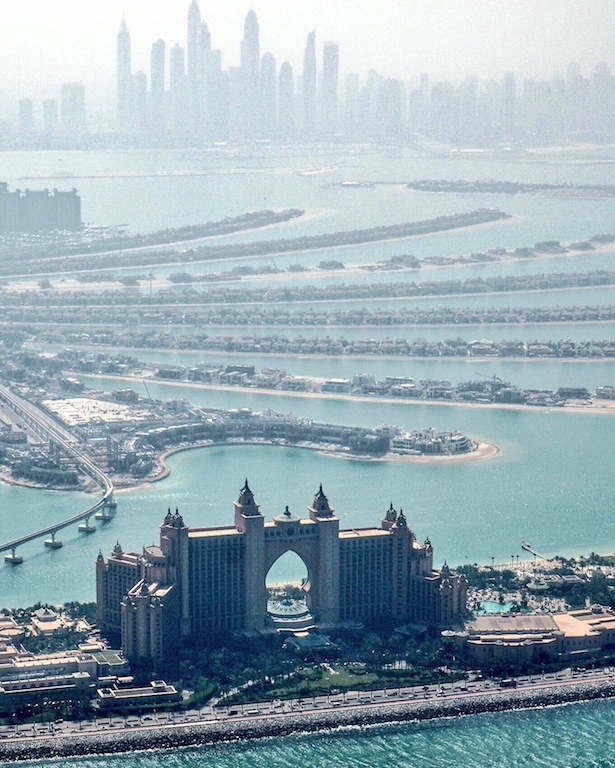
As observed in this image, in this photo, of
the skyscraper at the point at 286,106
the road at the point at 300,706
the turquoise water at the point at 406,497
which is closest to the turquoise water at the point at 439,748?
the road at the point at 300,706

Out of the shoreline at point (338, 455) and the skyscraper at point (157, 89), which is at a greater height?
the skyscraper at point (157, 89)

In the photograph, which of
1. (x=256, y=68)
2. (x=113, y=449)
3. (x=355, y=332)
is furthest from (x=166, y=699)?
(x=256, y=68)

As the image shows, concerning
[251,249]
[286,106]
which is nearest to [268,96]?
[286,106]

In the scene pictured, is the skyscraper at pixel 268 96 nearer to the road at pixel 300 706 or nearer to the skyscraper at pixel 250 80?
the skyscraper at pixel 250 80

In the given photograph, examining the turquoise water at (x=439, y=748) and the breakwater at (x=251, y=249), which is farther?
the breakwater at (x=251, y=249)

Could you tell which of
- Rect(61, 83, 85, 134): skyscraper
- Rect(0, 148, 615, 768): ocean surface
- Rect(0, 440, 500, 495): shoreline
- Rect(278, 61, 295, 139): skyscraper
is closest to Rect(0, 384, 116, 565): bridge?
Rect(0, 148, 615, 768): ocean surface

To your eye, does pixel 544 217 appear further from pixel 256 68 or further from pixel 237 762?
pixel 237 762

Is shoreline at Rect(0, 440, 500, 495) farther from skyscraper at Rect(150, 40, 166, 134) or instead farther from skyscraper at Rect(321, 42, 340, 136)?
skyscraper at Rect(321, 42, 340, 136)
